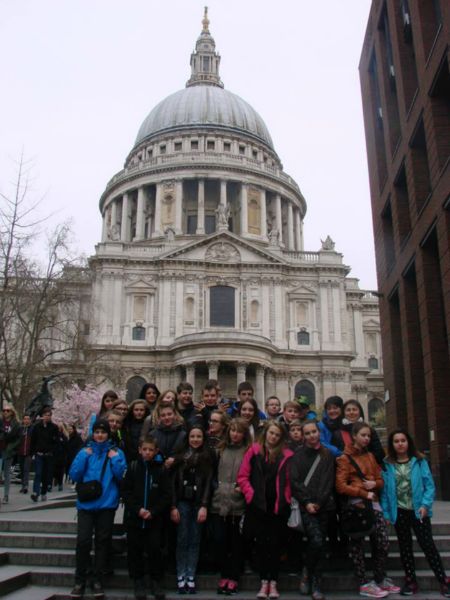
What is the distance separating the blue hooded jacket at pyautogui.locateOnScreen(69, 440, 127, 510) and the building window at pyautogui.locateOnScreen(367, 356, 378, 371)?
5629cm

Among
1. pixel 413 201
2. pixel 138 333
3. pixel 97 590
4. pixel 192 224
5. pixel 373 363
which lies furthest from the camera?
pixel 192 224

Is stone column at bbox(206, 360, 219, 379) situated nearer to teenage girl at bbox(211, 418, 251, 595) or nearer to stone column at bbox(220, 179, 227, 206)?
stone column at bbox(220, 179, 227, 206)

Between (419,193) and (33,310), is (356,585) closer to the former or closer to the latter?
(419,193)

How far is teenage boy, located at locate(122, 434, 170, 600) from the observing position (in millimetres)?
7641

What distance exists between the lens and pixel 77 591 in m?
7.49

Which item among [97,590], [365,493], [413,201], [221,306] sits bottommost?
[97,590]

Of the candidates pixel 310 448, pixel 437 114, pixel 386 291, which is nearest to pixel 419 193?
pixel 437 114

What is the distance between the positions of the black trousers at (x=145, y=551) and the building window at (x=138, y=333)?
44.9 m

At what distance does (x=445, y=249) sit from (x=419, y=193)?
4060 mm

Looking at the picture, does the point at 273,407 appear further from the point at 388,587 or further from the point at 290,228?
the point at 290,228

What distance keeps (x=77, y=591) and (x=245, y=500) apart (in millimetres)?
2318

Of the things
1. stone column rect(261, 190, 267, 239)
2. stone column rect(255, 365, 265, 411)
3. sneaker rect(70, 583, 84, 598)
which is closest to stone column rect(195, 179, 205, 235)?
stone column rect(261, 190, 267, 239)

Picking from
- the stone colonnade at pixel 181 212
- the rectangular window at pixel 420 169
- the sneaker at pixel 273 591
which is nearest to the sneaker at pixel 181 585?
the sneaker at pixel 273 591

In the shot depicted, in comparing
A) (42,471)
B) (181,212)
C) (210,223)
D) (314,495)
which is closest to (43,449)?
(42,471)
